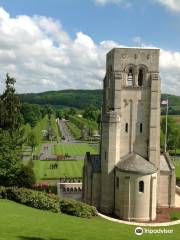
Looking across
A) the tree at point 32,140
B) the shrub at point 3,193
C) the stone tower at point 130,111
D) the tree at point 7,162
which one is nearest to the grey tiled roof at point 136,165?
the stone tower at point 130,111

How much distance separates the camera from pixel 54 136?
437ft

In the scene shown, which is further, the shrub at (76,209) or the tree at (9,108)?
the tree at (9,108)

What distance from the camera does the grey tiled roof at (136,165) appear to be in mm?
37000

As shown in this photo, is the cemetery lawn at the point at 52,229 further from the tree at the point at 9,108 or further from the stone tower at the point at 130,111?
the tree at the point at 9,108

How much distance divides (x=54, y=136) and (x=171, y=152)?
5084 cm

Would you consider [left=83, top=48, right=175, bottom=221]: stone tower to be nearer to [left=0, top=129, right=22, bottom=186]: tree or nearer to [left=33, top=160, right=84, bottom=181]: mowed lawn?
[left=0, top=129, right=22, bottom=186]: tree

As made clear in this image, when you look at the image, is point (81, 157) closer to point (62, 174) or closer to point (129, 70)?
point (62, 174)

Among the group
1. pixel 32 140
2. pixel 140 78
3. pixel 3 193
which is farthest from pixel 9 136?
pixel 32 140

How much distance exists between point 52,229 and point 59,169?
4199cm

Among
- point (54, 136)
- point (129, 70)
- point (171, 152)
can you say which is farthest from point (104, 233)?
→ point (54, 136)

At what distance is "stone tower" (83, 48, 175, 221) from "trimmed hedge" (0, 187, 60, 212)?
692 centimetres

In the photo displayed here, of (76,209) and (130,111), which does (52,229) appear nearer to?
(76,209)

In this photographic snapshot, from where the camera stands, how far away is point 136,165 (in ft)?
123

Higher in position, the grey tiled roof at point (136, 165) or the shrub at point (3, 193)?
the grey tiled roof at point (136, 165)
